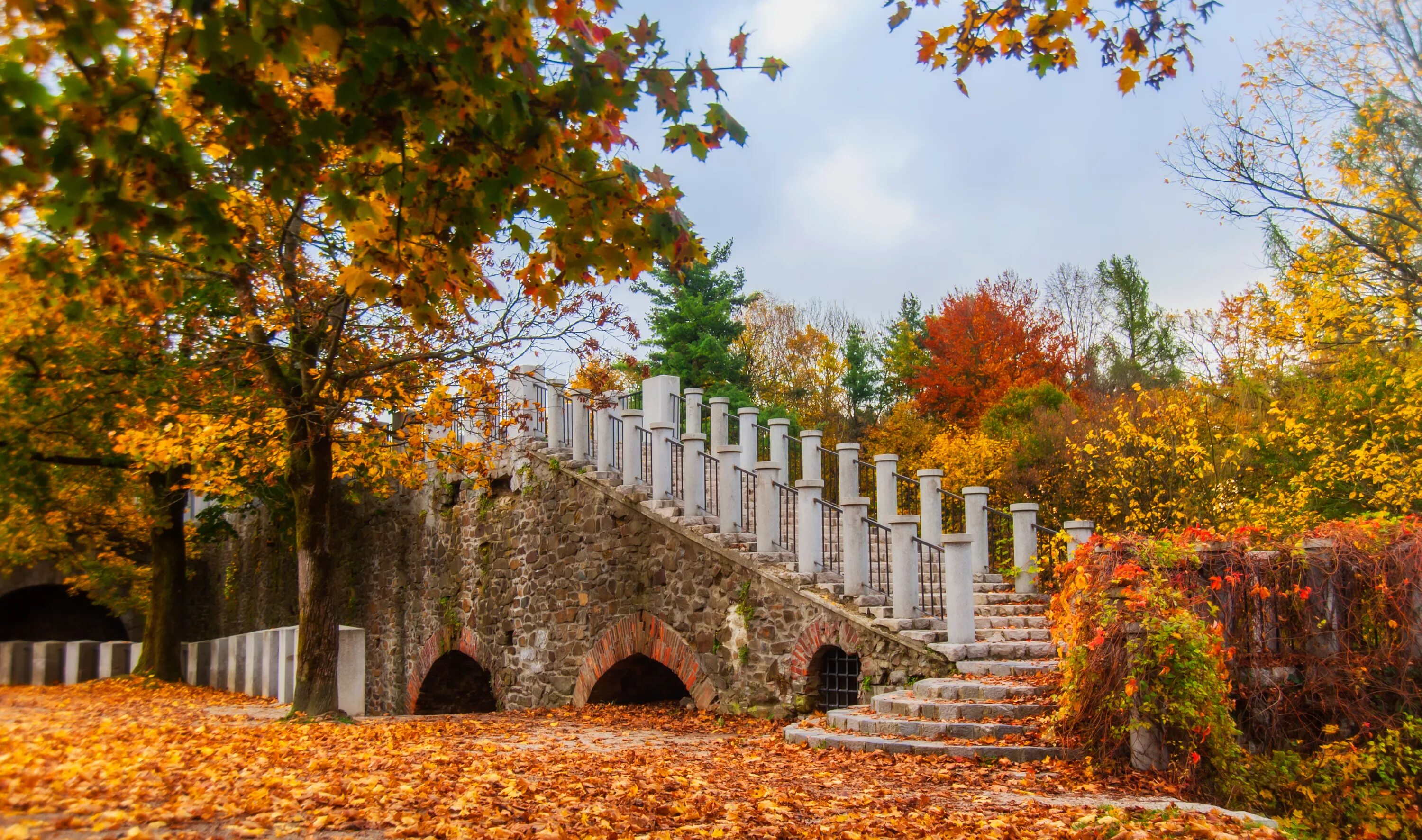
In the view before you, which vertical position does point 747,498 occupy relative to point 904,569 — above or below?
above

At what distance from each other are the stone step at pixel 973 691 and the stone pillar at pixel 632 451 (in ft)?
18.5

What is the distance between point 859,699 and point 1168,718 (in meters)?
3.91

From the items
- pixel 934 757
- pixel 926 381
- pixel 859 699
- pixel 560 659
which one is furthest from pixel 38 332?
pixel 926 381

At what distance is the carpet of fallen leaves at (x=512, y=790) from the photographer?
4.64 metres

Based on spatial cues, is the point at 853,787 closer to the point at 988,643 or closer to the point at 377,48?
the point at 988,643

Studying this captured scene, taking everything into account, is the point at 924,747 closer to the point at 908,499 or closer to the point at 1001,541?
the point at 1001,541

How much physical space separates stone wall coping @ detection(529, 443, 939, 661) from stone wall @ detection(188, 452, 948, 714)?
21 mm

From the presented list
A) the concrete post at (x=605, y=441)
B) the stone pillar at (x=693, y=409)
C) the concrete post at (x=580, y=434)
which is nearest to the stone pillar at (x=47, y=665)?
the concrete post at (x=580, y=434)

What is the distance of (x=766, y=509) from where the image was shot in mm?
11797

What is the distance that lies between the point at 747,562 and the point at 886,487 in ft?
6.71

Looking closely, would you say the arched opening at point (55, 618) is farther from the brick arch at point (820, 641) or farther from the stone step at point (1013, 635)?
the stone step at point (1013, 635)

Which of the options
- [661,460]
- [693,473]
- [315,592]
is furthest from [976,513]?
[315,592]

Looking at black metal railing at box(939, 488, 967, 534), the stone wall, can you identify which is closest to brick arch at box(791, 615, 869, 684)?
the stone wall

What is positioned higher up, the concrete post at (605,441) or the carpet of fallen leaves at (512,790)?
the concrete post at (605,441)
